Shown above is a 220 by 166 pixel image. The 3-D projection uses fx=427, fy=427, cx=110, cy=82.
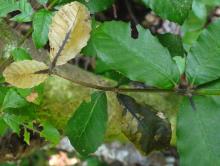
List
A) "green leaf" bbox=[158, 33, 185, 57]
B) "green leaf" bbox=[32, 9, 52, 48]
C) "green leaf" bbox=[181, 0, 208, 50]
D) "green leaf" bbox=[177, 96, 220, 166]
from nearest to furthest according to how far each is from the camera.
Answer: "green leaf" bbox=[177, 96, 220, 166] < "green leaf" bbox=[32, 9, 52, 48] < "green leaf" bbox=[158, 33, 185, 57] < "green leaf" bbox=[181, 0, 208, 50]

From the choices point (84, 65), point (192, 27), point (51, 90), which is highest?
point (192, 27)

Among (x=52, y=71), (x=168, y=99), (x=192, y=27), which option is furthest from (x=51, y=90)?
(x=52, y=71)

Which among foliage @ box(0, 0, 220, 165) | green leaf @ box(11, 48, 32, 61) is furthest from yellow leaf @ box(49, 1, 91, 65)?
green leaf @ box(11, 48, 32, 61)

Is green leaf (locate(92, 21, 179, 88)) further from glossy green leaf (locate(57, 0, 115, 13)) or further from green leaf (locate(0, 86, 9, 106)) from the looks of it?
green leaf (locate(0, 86, 9, 106))

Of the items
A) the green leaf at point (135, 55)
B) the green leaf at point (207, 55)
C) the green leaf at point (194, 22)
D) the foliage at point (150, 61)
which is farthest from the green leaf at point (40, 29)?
the green leaf at point (194, 22)

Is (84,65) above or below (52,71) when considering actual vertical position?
below

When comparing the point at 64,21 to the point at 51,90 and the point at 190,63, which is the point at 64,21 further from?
the point at 51,90
